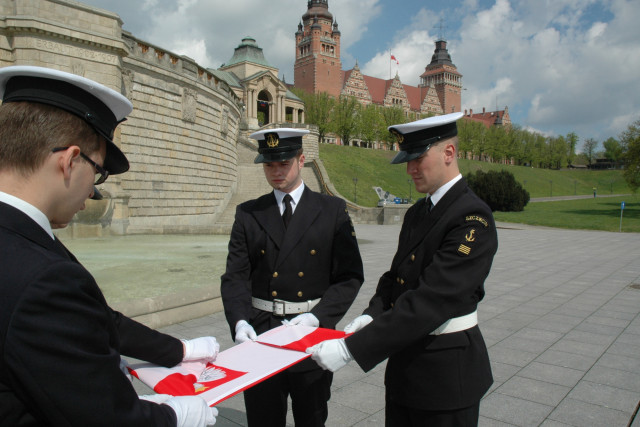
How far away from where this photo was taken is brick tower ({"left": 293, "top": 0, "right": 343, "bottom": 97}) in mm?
84875

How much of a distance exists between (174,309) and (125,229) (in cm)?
1030

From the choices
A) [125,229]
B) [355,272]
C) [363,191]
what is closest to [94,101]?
[355,272]

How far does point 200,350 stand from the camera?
83.7 inches

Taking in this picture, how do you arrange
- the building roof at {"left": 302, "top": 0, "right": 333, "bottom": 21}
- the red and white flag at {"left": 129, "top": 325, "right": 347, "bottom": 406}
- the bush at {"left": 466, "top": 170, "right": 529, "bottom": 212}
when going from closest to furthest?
the red and white flag at {"left": 129, "top": 325, "right": 347, "bottom": 406} → the bush at {"left": 466, "top": 170, "right": 529, "bottom": 212} → the building roof at {"left": 302, "top": 0, "right": 333, "bottom": 21}

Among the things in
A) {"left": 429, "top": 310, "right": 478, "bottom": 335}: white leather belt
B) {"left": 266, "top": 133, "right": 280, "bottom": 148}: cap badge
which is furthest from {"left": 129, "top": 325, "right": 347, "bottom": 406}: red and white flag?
{"left": 266, "top": 133, "right": 280, "bottom": 148}: cap badge

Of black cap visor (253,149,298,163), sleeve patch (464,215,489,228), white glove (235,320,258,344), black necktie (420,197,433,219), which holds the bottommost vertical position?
white glove (235,320,258,344)

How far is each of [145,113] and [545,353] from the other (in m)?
17.1

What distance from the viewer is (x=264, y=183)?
32594 millimetres

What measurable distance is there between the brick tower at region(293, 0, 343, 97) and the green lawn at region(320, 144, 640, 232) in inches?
1080

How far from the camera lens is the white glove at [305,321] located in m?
2.60

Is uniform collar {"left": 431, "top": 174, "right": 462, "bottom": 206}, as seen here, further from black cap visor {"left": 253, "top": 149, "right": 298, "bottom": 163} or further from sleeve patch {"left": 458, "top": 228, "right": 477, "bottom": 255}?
black cap visor {"left": 253, "top": 149, "right": 298, "bottom": 163}

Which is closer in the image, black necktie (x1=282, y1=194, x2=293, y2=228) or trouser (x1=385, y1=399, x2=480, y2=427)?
trouser (x1=385, y1=399, x2=480, y2=427)

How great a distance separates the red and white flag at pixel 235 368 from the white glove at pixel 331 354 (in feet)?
0.18

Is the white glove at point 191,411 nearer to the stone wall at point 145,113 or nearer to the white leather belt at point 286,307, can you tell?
the white leather belt at point 286,307
